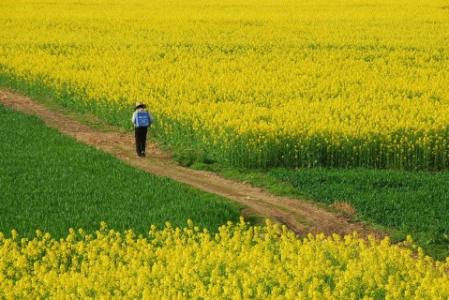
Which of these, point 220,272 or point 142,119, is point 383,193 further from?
point 220,272

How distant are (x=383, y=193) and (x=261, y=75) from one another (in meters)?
14.8

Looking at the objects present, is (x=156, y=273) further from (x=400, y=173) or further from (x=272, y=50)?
(x=272, y=50)

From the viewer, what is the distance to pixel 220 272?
43.9 feet

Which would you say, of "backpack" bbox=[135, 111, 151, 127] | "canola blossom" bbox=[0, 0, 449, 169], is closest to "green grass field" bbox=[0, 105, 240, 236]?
"backpack" bbox=[135, 111, 151, 127]

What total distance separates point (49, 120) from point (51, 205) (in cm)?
1115

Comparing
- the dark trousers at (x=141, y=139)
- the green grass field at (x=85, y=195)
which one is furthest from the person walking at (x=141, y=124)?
the green grass field at (x=85, y=195)

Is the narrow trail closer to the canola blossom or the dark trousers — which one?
the dark trousers

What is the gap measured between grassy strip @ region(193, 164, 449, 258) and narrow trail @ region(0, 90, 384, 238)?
0.33 metres

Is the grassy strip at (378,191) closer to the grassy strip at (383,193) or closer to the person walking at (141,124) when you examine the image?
the grassy strip at (383,193)

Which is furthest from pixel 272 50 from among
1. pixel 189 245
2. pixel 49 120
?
pixel 189 245

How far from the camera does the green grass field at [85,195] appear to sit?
17.8 metres

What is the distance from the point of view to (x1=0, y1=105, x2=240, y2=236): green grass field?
1783 centimetres

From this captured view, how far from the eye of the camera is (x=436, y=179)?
70.7 feet

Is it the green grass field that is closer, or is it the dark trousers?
the green grass field
